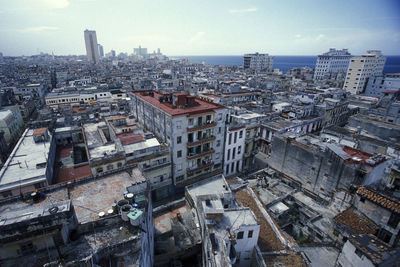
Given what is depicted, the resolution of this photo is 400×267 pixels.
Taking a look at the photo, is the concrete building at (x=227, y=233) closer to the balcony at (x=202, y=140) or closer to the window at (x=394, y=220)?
the window at (x=394, y=220)

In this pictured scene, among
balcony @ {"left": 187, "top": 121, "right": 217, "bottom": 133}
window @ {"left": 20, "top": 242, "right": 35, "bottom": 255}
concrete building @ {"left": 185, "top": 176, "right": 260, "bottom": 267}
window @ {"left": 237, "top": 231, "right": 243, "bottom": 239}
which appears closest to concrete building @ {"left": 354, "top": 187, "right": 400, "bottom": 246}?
concrete building @ {"left": 185, "top": 176, "right": 260, "bottom": 267}

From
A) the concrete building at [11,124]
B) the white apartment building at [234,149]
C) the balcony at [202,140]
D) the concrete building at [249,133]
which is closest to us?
the balcony at [202,140]

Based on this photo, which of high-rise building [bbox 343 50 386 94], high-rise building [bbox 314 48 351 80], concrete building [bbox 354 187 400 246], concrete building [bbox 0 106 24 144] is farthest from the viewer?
high-rise building [bbox 314 48 351 80]

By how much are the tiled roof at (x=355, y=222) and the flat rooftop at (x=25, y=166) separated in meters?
46.9

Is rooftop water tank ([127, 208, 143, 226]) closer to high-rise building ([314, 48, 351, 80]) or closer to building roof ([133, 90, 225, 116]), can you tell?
building roof ([133, 90, 225, 116])

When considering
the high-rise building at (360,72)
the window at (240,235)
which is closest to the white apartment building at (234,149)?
the window at (240,235)

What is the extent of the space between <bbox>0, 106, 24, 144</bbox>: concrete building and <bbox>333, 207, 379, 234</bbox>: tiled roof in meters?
89.8

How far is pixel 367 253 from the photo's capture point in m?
20.6

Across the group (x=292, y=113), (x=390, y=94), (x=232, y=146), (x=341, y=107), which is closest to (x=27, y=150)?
(x=232, y=146)

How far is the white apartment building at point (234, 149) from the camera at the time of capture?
164 feet

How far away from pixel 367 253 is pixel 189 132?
31817 millimetres

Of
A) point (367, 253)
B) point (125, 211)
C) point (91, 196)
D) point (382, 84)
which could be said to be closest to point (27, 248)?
point (125, 211)

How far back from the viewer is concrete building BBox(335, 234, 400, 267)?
20062 mm

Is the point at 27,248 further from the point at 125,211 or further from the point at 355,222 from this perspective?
the point at 355,222
